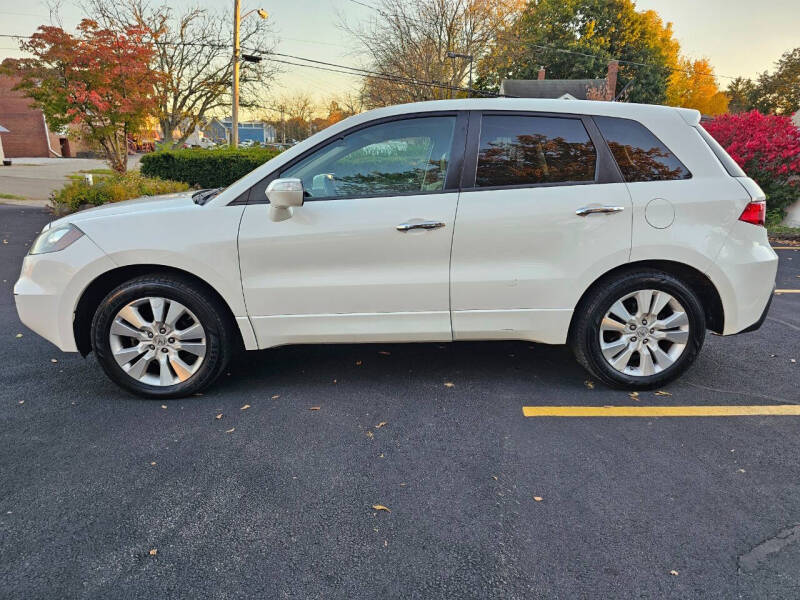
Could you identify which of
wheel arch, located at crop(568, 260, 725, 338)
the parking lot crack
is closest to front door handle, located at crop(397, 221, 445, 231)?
wheel arch, located at crop(568, 260, 725, 338)

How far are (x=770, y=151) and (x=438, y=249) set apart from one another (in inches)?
442

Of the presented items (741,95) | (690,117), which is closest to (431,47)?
(690,117)

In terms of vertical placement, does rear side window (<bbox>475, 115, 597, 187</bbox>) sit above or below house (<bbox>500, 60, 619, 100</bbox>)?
below

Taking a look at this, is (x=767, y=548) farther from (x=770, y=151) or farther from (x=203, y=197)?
(x=770, y=151)

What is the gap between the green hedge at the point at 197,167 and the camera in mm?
16297

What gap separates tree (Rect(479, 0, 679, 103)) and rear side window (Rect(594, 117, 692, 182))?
38.9 m

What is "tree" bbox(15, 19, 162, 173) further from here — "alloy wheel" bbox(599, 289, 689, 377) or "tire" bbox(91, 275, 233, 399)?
"alloy wheel" bbox(599, 289, 689, 377)

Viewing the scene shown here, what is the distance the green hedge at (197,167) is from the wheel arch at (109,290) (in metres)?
13.5

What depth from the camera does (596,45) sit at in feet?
135

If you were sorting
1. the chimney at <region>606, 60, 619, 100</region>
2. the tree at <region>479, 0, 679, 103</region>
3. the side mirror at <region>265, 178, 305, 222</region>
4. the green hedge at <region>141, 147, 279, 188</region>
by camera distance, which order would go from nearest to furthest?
1. the side mirror at <region>265, 178, 305, 222</region>
2. the green hedge at <region>141, 147, 279, 188</region>
3. the chimney at <region>606, 60, 619, 100</region>
4. the tree at <region>479, 0, 679, 103</region>

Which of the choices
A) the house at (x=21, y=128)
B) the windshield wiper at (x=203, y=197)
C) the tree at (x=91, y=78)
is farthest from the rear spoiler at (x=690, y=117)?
the house at (x=21, y=128)

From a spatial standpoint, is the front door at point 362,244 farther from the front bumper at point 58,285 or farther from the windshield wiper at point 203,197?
the front bumper at point 58,285

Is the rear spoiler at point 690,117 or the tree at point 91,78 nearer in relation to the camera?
the rear spoiler at point 690,117

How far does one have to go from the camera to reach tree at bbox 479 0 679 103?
133 feet
